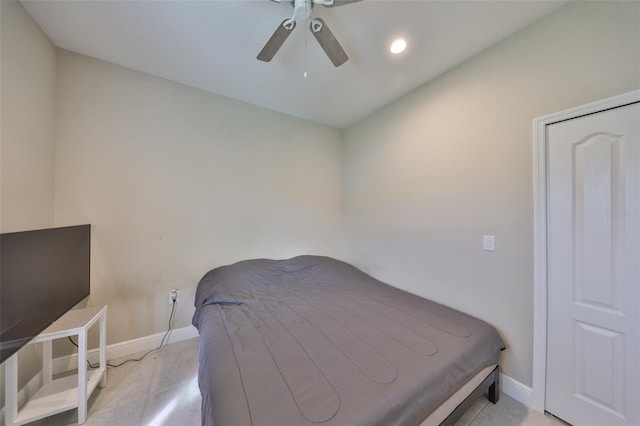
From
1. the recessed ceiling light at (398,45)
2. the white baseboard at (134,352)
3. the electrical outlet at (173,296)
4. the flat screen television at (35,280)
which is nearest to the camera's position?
the flat screen television at (35,280)

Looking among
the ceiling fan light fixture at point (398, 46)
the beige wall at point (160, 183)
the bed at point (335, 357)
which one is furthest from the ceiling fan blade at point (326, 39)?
the bed at point (335, 357)

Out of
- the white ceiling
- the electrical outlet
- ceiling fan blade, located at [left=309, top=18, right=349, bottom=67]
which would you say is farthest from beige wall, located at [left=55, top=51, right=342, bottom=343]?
ceiling fan blade, located at [left=309, top=18, right=349, bottom=67]

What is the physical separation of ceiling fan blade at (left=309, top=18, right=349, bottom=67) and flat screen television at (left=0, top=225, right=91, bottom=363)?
1.98 meters

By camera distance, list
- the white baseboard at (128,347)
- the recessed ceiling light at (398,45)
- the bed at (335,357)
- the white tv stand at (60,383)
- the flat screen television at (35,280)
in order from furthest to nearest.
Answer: the white baseboard at (128,347)
the recessed ceiling light at (398,45)
the white tv stand at (60,383)
the flat screen television at (35,280)
the bed at (335,357)

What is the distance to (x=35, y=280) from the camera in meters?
1.20

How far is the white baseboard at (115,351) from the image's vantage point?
4.78 feet

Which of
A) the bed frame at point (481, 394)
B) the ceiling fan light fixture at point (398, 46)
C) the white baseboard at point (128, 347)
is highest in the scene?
the ceiling fan light fixture at point (398, 46)

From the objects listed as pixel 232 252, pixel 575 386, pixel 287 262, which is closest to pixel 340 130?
pixel 287 262

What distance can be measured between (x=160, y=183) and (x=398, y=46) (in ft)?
8.37

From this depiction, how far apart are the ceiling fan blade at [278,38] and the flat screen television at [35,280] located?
176 centimetres

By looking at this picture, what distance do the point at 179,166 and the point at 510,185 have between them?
9.96 ft

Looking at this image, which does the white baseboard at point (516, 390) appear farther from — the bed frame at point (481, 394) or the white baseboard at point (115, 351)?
the white baseboard at point (115, 351)

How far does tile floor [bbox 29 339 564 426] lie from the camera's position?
1.37 m

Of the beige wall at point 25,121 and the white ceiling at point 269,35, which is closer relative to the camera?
the beige wall at point 25,121
